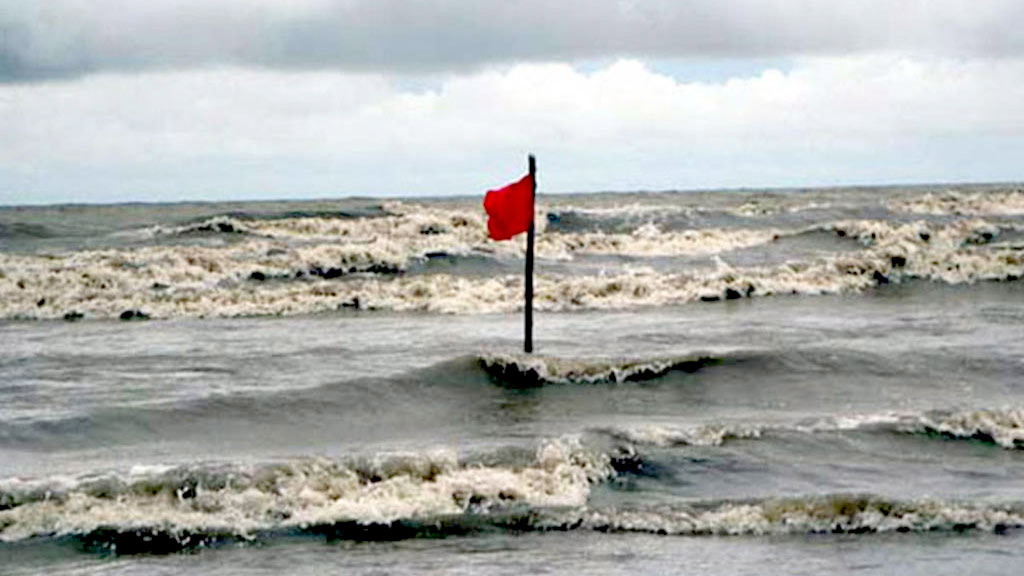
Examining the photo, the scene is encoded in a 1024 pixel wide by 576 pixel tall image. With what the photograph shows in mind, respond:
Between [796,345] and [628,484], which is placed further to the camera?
[796,345]

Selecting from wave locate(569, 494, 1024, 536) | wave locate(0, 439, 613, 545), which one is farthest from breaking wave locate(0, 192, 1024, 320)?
wave locate(569, 494, 1024, 536)

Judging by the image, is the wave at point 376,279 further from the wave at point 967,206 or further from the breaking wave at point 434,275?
the wave at point 967,206

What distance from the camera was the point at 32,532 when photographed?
10625 mm

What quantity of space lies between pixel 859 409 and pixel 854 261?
18006mm

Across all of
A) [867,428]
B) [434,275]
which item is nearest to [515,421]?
[867,428]

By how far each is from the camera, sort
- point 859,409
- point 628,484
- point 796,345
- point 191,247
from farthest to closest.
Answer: point 191,247 → point 796,345 → point 859,409 → point 628,484

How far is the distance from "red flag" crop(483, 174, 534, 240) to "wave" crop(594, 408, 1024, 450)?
13.0ft

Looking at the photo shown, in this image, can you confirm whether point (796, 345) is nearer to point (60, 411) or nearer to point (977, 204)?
point (60, 411)

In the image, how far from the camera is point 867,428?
14.2 m

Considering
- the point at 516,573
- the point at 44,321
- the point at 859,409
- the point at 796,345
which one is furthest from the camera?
the point at 44,321

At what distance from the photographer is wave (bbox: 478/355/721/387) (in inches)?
690

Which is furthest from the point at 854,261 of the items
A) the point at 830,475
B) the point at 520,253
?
the point at 830,475

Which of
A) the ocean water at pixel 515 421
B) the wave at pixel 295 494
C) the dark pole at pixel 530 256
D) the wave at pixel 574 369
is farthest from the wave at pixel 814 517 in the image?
the dark pole at pixel 530 256

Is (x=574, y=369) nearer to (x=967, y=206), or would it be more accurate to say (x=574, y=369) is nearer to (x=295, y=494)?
(x=295, y=494)
